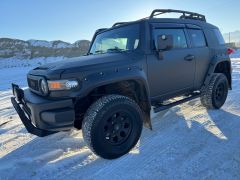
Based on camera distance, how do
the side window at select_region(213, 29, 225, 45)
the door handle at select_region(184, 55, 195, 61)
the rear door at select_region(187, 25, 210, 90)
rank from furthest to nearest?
the side window at select_region(213, 29, 225, 45) < the rear door at select_region(187, 25, 210, 90) < the door handle at select_region(184, 55, 195, 61)

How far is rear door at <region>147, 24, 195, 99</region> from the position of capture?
432 cm

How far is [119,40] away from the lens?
4582 mm

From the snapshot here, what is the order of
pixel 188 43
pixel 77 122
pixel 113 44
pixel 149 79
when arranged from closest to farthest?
pixel 77 122 → pixel 149 79 → pixel 113 44 → pixel 188 43

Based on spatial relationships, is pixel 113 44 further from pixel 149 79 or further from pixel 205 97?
pixel 205 97

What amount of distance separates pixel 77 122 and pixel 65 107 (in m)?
0.58

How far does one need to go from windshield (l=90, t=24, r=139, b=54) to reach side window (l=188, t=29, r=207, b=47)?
1367mm

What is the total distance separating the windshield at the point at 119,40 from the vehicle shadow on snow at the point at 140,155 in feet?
4.83

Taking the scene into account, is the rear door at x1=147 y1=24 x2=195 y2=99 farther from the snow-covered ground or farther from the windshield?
the snow-covered ground

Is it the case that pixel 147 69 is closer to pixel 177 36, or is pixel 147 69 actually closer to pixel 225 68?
pixel 177 36

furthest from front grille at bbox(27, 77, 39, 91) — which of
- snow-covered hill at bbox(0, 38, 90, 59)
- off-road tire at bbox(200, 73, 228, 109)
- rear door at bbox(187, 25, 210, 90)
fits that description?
snow-covered hill at bbox(0, 38, 90, 59)

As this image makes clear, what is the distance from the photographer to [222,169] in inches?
125

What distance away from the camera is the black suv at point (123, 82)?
134 inches

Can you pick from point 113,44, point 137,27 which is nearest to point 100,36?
point 113,44

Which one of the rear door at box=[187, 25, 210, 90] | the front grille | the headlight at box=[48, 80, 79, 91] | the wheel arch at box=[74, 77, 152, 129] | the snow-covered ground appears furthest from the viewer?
the rear door at box=[187, 25, 210, 90]
